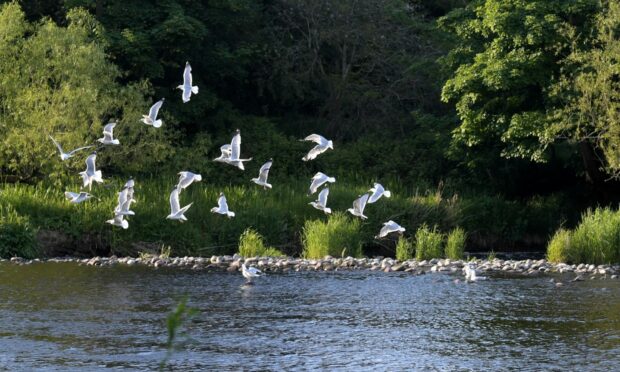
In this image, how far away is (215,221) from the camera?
2691 centimetres

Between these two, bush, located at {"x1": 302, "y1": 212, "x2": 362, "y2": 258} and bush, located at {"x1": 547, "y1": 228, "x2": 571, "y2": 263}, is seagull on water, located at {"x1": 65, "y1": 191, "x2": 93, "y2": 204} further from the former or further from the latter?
bush, located at {"x1": 547, "y1": 228, "x2": 571, "y2": 263}

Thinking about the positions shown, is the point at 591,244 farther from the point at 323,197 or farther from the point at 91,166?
the point at 91,166

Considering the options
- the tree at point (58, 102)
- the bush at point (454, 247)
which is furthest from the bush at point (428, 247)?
the tree at point (58, 102)

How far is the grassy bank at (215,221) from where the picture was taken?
83.6ft

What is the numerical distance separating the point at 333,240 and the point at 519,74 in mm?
7313

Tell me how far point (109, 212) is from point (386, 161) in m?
11.8

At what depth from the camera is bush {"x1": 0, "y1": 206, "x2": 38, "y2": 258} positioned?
24.0 m

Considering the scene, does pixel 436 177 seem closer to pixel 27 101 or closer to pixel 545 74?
pixel 545 74

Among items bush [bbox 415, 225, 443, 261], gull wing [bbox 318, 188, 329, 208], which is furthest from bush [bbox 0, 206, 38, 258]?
bush [bbox 415, 225, 443, 261]

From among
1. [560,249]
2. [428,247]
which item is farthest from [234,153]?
[560,249]

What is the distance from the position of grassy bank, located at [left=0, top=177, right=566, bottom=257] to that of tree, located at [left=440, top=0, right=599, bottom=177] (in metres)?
2.12

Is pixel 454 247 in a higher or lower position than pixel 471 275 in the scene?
higher

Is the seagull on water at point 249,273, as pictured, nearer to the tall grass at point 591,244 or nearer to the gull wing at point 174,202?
the gull wing at point 174,202

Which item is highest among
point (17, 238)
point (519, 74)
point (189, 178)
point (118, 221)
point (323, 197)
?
point (519, 74)
